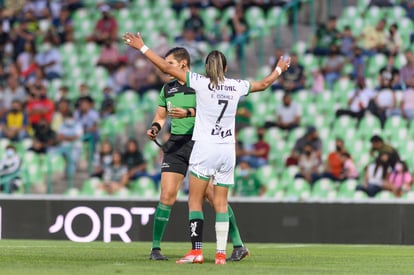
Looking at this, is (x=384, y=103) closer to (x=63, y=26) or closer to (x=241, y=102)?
(x=241, y=102)

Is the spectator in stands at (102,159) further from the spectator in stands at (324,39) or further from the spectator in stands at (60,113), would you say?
the spectator in stands at (324,39)

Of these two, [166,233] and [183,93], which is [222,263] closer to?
[183,93]

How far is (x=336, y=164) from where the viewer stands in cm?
2119

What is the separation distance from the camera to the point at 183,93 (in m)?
12.8

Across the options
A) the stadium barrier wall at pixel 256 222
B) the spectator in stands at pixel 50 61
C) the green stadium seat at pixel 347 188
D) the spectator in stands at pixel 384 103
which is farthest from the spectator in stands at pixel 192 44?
the stadium barrier wall at pixel 256 222

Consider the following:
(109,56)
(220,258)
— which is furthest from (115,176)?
(220,258)

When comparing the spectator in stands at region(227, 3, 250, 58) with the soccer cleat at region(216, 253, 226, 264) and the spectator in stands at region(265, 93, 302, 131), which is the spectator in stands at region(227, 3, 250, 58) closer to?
the spectator in stands at region(265, 93, 302, 131)

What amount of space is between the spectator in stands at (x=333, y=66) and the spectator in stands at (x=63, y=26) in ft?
19.9

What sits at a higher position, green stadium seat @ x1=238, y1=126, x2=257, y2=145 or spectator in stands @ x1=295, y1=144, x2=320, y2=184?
green stadium seat @ x1=238, y1=126, x2=257, y2=145

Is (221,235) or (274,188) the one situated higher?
(221,235)

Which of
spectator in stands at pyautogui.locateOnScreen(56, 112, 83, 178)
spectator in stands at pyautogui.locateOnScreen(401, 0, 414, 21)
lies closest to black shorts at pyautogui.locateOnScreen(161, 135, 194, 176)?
spectator in stands at pyautogui.locateOnScreen(56, 112, 83, 178)

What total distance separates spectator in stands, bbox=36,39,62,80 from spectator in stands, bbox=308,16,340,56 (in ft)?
17.7

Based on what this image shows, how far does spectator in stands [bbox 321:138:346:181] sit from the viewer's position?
2109 cm

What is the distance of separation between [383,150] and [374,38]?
3.81 m
